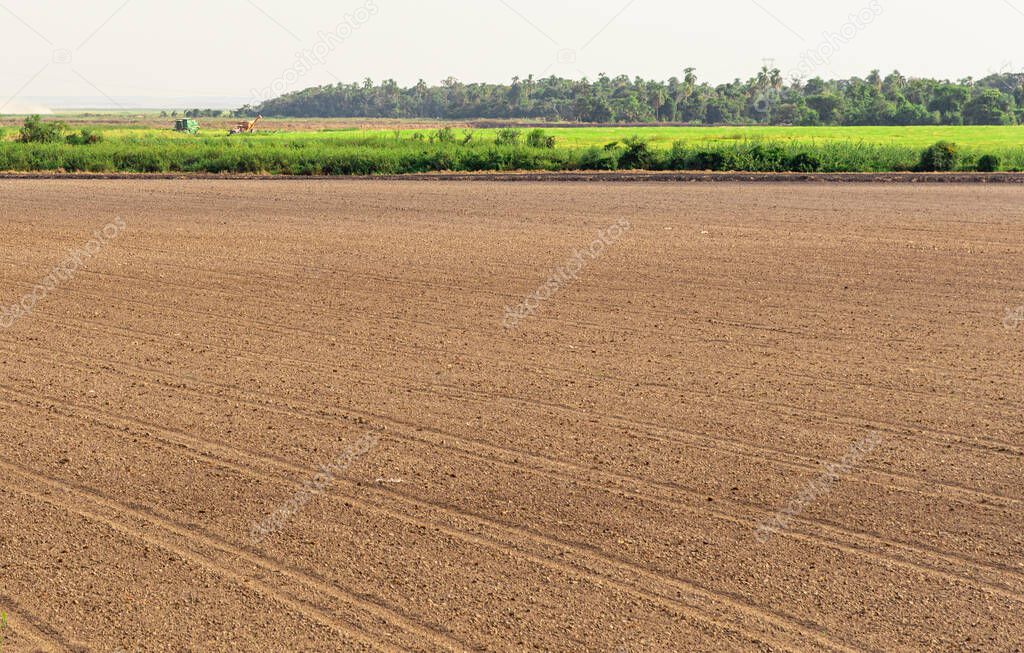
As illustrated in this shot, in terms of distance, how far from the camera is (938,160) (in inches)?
1342

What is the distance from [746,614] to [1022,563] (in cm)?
180

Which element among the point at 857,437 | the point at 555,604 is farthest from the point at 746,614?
the point at 857,437

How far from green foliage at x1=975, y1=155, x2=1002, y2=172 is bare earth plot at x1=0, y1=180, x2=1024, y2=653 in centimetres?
2037

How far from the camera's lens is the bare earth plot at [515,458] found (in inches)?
210

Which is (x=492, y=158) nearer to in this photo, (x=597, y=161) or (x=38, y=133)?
(x=597, y=161)


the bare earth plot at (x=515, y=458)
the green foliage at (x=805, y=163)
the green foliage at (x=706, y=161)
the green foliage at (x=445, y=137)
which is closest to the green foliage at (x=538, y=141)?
the green foliage at (x=445, y=137)

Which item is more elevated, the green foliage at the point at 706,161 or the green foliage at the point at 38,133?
the green foliage at the point at 38,133

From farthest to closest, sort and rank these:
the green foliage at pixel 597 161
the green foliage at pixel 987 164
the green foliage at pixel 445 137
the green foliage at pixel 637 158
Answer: the green foliage at pixel 445 137 < the green foliage at pixel 597 161 < the green foliage at pixel 637 158 < the green foliage at pixel 987 164

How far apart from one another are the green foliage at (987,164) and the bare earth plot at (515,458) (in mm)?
20373

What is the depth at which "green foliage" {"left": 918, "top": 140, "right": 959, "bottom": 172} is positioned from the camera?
34031 millimetres

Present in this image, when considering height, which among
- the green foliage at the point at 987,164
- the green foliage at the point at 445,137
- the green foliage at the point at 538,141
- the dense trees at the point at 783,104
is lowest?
→ the green foliage at the point at 987,164

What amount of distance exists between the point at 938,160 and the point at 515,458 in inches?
1222

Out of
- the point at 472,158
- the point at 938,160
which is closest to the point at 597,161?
the point at 472,158

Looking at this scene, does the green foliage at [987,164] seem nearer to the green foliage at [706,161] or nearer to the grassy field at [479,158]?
the grassy field at [479,158]
